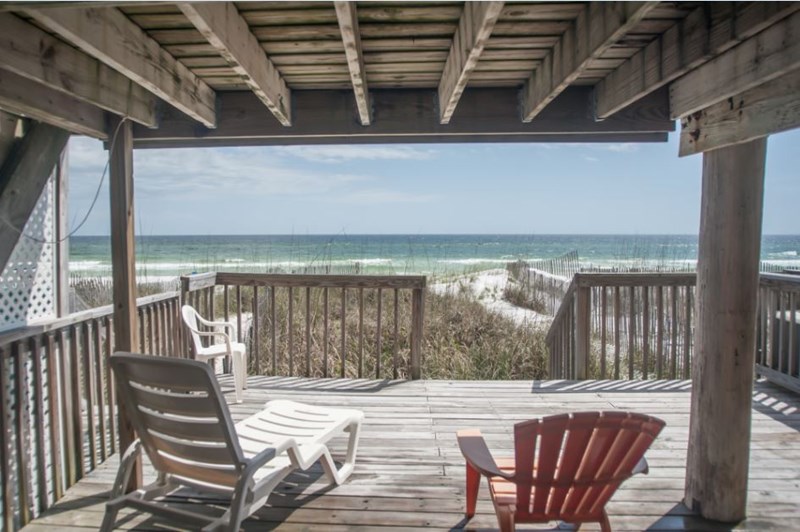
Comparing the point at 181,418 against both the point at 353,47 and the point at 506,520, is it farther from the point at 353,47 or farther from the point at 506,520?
the point at 353,47

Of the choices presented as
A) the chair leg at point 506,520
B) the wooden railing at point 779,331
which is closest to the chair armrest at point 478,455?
the chair leg at point 506,520

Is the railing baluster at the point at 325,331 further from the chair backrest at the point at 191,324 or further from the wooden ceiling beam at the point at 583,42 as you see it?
the wooden ceiling beam at the point at 583,42

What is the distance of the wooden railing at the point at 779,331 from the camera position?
4.26m

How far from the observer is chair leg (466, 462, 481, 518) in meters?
2.38

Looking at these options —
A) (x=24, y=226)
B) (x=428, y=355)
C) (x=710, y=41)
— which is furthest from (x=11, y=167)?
(x=428, y=355)

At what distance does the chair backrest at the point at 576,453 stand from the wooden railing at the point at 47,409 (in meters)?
2.27

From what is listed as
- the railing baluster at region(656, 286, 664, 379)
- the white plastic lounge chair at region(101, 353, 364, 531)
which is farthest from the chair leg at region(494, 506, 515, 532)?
the railing baluster at region(656, 286, 664, 379)

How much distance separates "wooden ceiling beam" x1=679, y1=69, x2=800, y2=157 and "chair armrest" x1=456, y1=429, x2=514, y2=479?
5.38 ft

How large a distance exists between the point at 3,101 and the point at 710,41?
2687mm

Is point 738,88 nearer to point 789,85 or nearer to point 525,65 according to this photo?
point 789,85

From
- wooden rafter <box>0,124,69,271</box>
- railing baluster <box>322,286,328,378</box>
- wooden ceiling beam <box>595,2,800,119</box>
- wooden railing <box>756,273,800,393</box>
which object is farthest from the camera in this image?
railing baluster <box>322,286,328,378</box>

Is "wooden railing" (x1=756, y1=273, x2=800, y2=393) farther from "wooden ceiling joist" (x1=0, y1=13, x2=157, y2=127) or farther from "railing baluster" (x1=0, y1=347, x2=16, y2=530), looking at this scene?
"railing baluster" (x1=0, y1=347, x2=16, y2=530)

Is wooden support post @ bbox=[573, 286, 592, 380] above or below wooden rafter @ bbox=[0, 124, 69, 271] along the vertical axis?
below

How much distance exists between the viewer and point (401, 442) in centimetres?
335
